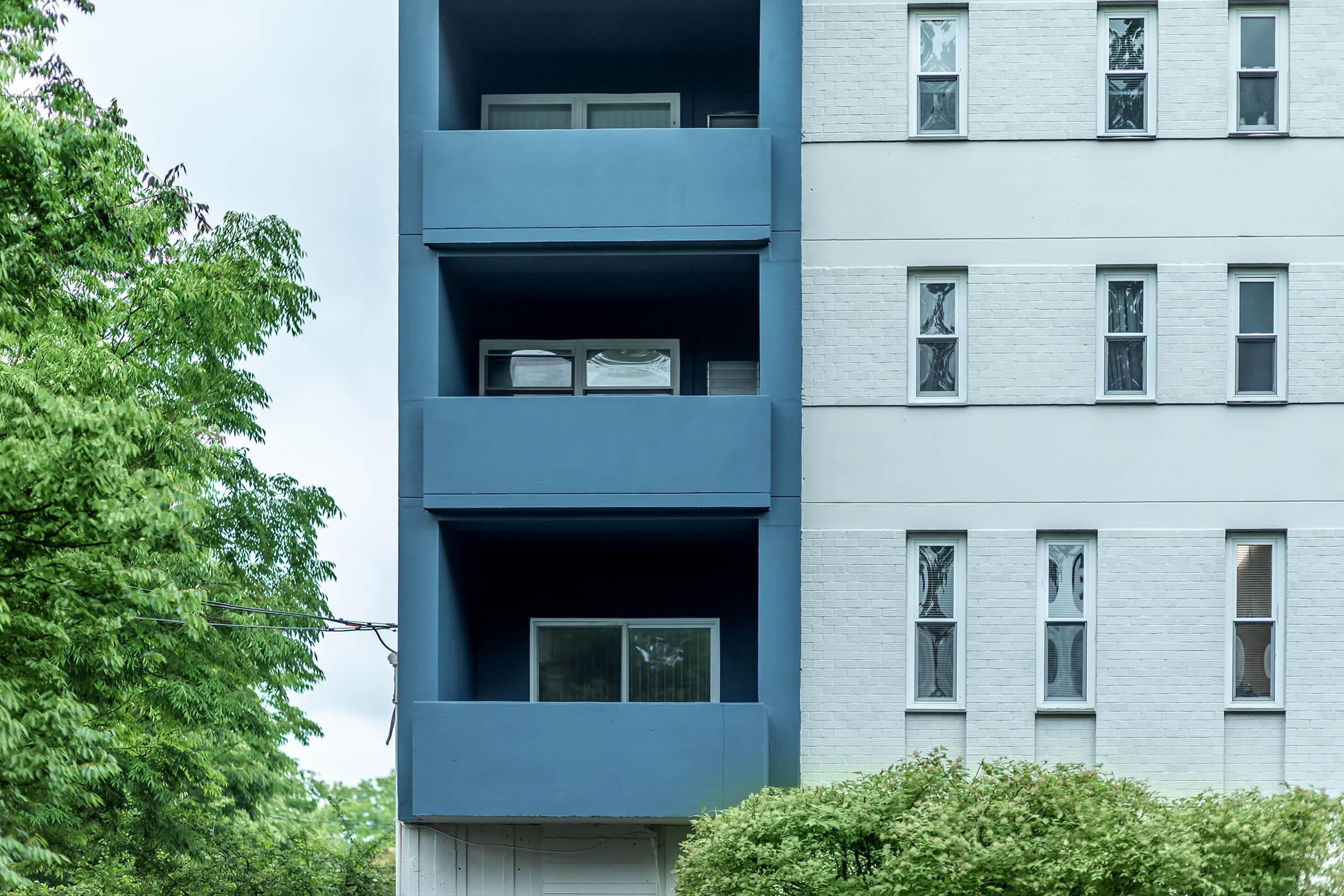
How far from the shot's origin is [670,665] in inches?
626

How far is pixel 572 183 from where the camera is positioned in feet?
48.9

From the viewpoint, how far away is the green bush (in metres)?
11.3

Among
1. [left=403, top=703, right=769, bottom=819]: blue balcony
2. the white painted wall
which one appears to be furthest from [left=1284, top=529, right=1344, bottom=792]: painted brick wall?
the white painted wall

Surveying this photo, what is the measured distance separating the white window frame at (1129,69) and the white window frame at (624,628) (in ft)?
23.9

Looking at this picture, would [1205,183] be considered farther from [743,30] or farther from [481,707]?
[481,707]

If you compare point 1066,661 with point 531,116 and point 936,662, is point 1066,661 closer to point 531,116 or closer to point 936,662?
point 936,662

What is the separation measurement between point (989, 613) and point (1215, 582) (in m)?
2.42

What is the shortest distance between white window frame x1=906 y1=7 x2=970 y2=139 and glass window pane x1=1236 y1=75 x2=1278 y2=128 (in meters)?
3.03

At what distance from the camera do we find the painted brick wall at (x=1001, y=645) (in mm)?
14180

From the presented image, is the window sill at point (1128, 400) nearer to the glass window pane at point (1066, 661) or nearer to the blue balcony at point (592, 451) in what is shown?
the glass window pane at point (1066, 661)

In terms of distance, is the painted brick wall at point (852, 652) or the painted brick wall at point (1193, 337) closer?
the painted brick wall at point (852, 652)

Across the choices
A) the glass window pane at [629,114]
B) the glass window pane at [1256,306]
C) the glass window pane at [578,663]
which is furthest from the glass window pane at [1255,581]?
the glass window pane at [629,114]

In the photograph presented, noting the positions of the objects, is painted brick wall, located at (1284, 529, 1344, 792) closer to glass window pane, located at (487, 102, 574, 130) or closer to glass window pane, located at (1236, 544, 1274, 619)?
glass window pane, located at (1236, 544, 1274, 619)

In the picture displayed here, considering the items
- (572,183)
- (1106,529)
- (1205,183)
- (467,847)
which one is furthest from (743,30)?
(467,847)
